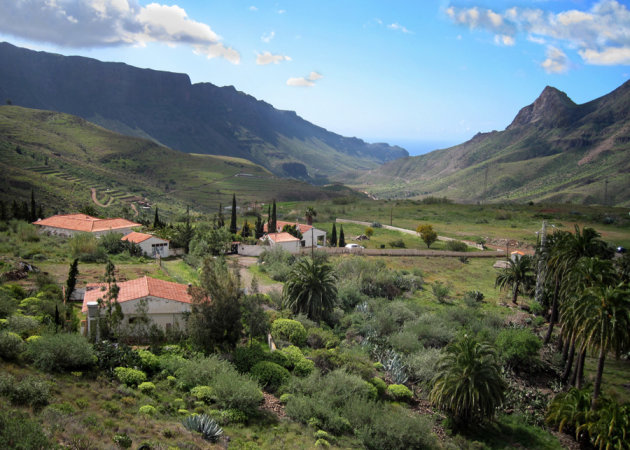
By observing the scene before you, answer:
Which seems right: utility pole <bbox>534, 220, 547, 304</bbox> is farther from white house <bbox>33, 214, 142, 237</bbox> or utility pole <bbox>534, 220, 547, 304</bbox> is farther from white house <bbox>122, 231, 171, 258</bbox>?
white house <bbox>33, 214, 142, 237</bbox>

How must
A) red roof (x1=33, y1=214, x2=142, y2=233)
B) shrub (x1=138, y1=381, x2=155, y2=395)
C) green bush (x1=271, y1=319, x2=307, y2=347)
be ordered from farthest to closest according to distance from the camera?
red roof (x1=33, y1=214, x2=142, y2=233) → green bush (x1=271, y1=319, x2=307, y2=347) → shrub (x1=138, y1=381, x2=155, y2=395)

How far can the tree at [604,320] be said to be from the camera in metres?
21.0

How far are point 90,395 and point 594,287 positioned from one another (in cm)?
2235

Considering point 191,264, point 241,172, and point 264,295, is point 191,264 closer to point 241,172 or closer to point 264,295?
point 264,295

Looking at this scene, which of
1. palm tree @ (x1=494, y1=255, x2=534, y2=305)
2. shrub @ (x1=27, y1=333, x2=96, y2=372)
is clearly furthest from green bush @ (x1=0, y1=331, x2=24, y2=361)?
palm tree @ (x1=494, y1=255, x2=534, y2=305)

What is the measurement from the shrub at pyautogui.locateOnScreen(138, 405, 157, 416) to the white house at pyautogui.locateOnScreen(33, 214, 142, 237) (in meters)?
42.1

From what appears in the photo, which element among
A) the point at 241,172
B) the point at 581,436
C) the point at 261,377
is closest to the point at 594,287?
the point at 581,436

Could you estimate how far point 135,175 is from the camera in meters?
141

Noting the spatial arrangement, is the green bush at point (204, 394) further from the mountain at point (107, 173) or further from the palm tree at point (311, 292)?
the mountain at point (107, 173)

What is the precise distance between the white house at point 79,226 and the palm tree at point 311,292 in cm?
3058

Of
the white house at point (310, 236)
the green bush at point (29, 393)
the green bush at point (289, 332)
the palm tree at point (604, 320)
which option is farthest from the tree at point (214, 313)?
the white house at point (310, 236)

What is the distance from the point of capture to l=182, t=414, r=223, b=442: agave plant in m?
15.1

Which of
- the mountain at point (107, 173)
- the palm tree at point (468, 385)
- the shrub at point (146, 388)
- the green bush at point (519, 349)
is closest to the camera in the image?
the shrub at point (146, 388)

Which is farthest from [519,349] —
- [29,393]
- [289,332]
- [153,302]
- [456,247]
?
[456,247]
